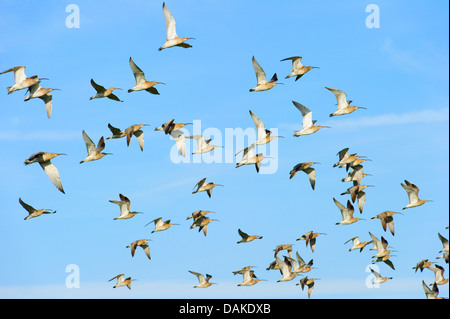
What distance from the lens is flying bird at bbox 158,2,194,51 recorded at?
38.0 meters

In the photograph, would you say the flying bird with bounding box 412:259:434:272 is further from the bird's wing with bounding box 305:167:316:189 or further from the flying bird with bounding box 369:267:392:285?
the bird's wing with bounding box 305:167:316:189

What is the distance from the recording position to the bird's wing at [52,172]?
1467 inches

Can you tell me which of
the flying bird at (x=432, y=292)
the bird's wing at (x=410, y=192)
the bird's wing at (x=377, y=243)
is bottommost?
the flying bird at (x=432, y=292)

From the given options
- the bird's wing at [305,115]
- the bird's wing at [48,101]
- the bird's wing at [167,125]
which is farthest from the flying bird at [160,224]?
the bird's wing at [305,115]

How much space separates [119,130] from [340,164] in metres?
12.0

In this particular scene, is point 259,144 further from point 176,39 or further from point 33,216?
point 33,216

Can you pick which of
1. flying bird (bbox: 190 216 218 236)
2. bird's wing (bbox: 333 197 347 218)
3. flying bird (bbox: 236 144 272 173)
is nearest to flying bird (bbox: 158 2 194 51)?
flying bird (bbox: 236 144 272 173)

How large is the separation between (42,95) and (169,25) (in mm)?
7695

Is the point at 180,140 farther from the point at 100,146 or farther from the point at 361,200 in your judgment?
the point at 361,200

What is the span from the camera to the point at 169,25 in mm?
38156

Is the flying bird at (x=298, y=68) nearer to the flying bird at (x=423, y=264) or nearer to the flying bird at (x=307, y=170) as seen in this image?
the flying bird at (x=307, y=170)

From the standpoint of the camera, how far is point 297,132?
4091 centimetres

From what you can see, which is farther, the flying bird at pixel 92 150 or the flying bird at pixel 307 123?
the flying bird at pixel 307 123
